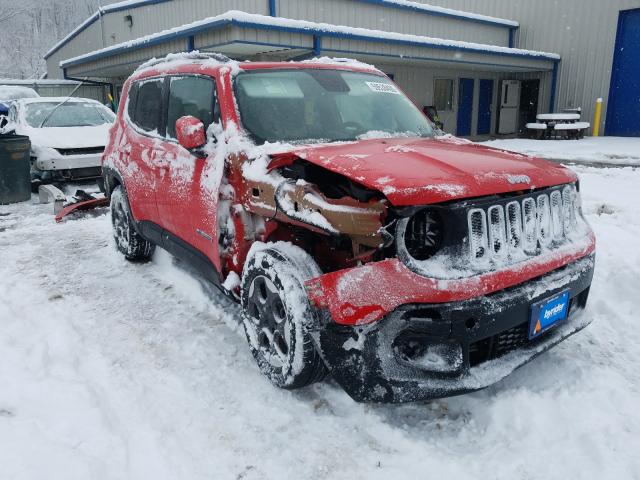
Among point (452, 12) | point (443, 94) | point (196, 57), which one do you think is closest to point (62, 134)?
point (196, 57)

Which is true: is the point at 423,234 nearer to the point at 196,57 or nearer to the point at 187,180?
the point at 187,180

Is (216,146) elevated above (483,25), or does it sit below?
below

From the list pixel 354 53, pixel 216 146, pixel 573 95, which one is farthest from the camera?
pixel 573 95

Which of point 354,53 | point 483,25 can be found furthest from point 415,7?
point 354,53

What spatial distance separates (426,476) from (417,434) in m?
0.31

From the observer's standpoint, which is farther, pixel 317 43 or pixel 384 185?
pixel 317 43

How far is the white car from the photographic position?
915 cm

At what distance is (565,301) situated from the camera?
2.77 metres

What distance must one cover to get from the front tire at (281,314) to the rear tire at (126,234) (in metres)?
2.50

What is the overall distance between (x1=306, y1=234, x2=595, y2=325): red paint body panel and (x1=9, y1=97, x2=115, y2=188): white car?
27.0ft

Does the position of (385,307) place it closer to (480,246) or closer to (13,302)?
(480,246)

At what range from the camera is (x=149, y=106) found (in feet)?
14.8

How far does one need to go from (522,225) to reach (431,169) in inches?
22.6

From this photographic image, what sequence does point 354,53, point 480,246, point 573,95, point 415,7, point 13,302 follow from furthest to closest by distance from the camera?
1. point 573,95
2. point 415,7
3. point 354,53
4. point 13,302
5. point 480,246
